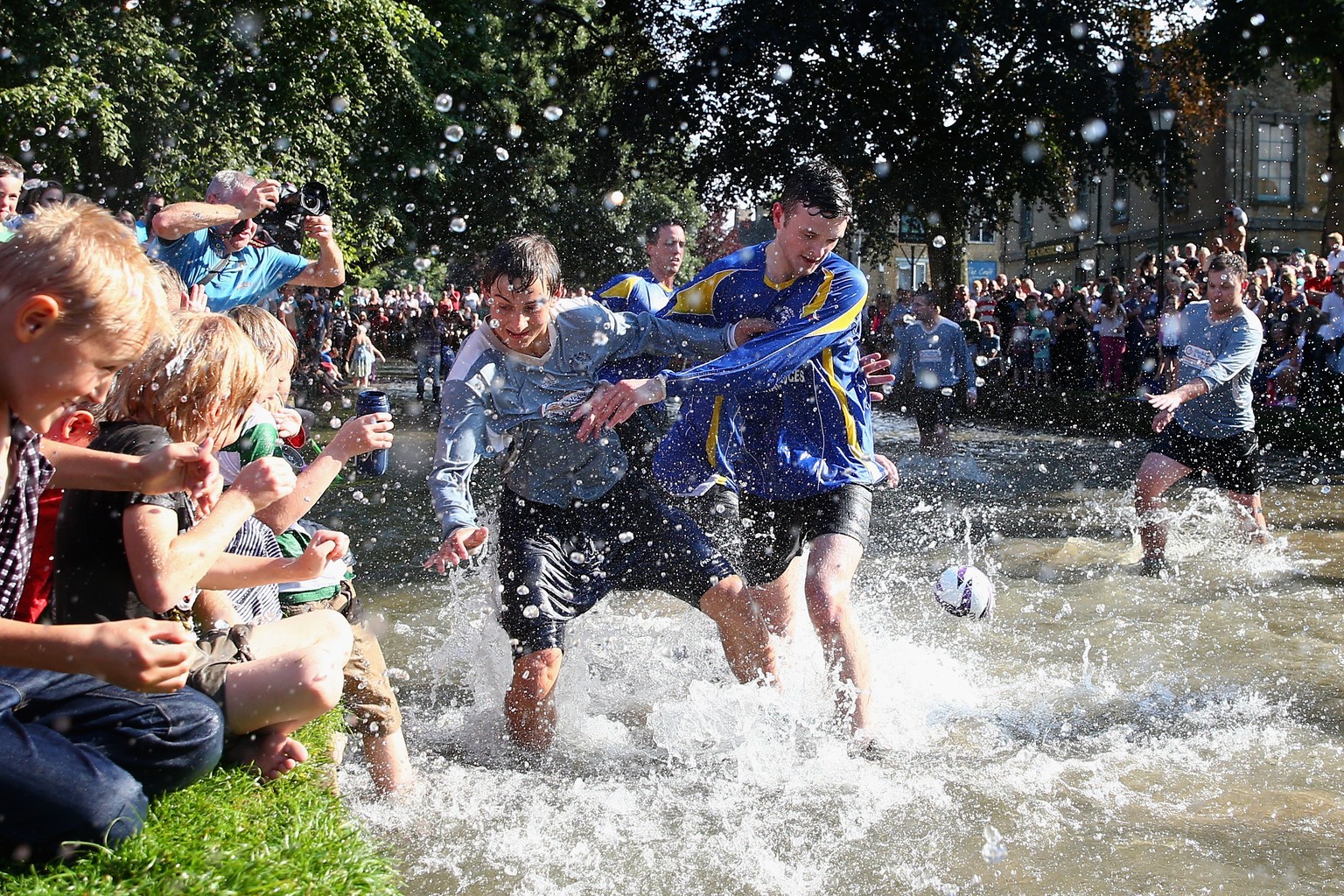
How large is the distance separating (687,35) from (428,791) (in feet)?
64.4

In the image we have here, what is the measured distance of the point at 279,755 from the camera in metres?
3.16

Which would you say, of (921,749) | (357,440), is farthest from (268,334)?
(921,749)

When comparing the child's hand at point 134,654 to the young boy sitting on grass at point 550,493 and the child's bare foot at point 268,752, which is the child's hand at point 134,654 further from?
the young boy sitting on grass at point 550,493

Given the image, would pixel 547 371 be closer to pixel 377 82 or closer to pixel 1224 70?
pixel 1224 70

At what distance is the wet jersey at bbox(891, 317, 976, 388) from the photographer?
12.1 meters

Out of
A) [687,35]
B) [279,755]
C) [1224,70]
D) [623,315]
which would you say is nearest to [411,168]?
[687,35]

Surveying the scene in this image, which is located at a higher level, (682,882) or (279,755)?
(279,755)

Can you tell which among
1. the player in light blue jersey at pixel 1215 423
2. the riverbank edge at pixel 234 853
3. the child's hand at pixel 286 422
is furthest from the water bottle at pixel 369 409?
the player in light blue jersey at pixel 1215 423

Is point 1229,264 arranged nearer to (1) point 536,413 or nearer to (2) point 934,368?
(2) point 934,368

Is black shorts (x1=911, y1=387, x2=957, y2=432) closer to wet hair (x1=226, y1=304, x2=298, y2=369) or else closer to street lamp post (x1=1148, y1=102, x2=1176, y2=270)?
wet hair (x1=226, y1=304, x2=298, y2=369)

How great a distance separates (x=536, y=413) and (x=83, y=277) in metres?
2.19

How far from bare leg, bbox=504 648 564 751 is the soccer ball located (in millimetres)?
1669

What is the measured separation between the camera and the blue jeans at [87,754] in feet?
8.29

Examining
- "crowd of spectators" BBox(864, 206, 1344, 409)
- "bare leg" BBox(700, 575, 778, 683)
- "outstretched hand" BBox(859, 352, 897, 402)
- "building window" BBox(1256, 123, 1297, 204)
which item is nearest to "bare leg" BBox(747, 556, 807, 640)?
"bare leg" BBox(700, 575, 778, 683)
